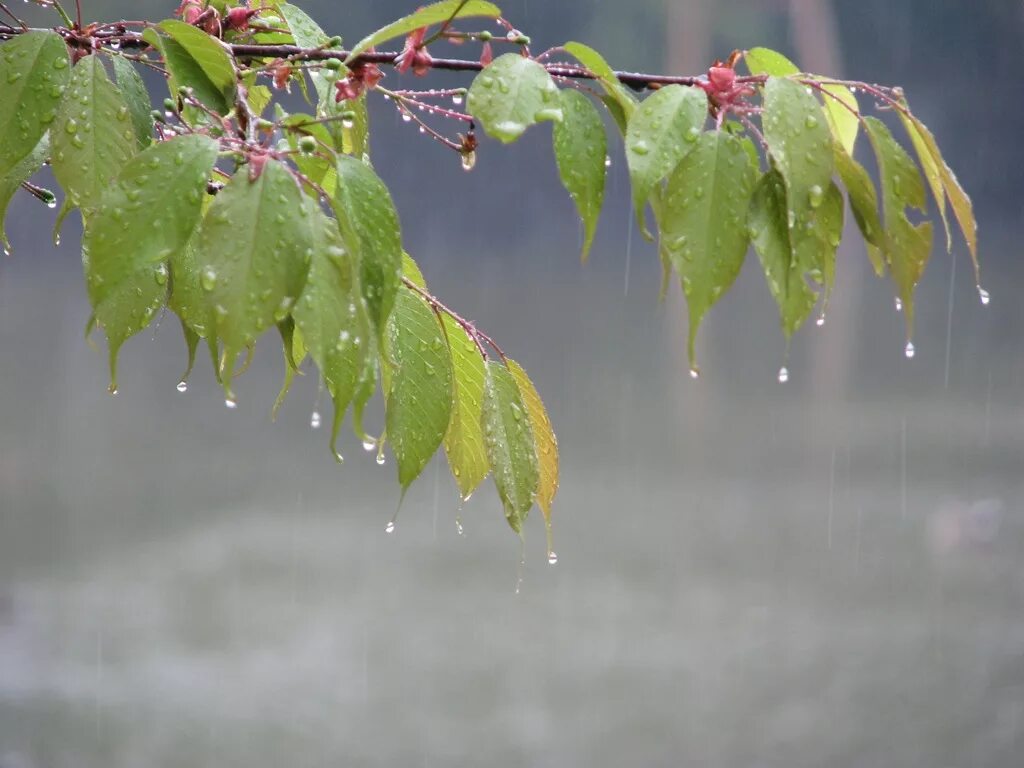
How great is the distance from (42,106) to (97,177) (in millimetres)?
22

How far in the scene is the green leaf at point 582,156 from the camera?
27 cm

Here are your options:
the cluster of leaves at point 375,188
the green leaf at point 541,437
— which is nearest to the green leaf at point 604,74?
the cluster of leaves at point 375,188

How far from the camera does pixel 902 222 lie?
27 cm

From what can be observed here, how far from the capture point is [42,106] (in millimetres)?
272

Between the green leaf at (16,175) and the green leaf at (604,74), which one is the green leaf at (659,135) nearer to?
the green leaf at (604,74)

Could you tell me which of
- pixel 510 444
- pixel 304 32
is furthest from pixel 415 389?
pixel 304 32

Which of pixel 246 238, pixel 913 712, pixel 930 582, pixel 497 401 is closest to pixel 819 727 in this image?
pixel 913 712

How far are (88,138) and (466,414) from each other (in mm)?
145

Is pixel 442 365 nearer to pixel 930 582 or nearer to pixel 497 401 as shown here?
pixel 497 401

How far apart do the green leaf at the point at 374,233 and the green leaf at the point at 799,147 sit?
0.09 metres

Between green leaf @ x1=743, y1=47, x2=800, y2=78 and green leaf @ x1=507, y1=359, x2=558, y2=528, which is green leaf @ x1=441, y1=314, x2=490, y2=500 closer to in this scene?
green leaf @ x1=507, y1=359, x2=558, y2=528

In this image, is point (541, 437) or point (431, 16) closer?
point (431, 16)

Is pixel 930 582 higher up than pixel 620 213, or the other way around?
pixel 620 213

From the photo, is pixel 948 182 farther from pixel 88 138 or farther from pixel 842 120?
pixel 88 138
